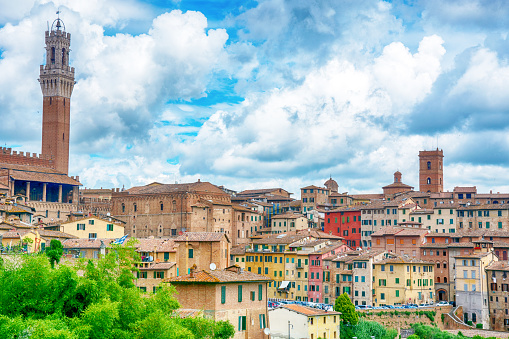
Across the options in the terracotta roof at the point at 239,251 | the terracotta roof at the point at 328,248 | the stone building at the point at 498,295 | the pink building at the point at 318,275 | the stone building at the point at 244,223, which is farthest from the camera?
the stone building at the point at 244,223

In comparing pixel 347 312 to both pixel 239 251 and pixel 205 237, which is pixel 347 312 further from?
pixel 239 251

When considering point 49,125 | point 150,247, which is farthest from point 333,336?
point 49,125

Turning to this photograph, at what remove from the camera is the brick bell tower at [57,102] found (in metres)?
101

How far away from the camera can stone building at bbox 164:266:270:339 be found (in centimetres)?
3425

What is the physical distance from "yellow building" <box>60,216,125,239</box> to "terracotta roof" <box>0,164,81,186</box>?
23997 millimetres

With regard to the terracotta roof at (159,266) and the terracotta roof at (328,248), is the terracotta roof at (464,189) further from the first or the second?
the terracotta roof at (159,266)

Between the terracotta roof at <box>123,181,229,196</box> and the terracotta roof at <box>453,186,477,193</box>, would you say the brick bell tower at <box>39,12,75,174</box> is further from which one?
the terracotta roof at <box>453,186,477,193</box>

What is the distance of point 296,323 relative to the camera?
47.9 meters

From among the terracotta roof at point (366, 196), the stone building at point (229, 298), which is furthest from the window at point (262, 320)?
the terracotta roof at point (366, 196)

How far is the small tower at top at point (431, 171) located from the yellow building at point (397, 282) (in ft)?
174

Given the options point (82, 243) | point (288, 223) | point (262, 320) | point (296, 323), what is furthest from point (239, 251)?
point (262, 320)

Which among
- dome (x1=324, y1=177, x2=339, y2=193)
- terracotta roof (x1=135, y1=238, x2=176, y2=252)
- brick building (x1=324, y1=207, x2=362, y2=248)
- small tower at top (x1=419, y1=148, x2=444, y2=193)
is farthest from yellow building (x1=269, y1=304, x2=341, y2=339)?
small tower at top (x1=419, y1=148, x2=444, y2=193)

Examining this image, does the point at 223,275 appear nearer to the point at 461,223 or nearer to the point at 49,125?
the point at 461,223

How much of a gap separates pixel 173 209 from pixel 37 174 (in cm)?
1803
